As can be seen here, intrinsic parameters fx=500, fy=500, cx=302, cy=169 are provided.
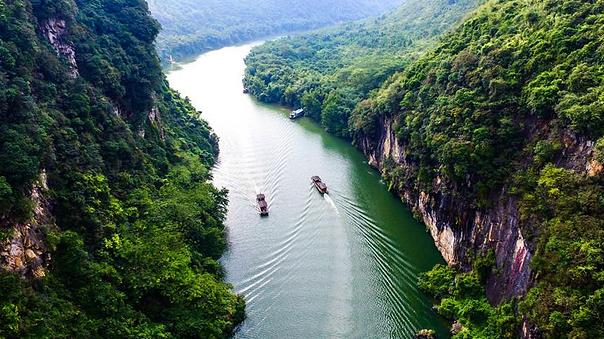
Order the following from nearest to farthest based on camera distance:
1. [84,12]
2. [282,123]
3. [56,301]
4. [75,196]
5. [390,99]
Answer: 1. [56,301]
2. [75,196]
3. [84,12]
4. [390,99]
5. [282,123]

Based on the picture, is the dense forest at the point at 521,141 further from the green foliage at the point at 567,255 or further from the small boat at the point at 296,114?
the small boat at the point at 296,114

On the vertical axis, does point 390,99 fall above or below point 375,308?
above

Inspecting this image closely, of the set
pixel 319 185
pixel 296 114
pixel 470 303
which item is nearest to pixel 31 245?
pixel 470 303

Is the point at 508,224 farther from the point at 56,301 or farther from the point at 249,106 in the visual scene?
the point at 249,106

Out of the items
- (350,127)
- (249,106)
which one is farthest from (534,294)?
(249,106)

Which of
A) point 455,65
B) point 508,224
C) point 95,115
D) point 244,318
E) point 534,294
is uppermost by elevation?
point 455,65

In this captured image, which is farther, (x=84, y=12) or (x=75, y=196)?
(x=84, y=12)

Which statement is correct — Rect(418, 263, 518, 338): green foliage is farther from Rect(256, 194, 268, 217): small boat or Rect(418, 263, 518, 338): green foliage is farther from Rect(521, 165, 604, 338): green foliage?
Rect(256, 194, 268, 217): small boat
